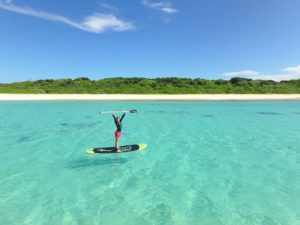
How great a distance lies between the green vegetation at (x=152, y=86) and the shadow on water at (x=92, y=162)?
63.8 metres

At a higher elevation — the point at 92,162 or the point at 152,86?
the point at 152,86

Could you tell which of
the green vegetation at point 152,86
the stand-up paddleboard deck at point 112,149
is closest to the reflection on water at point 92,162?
the stand-up paddleboard deck at point 112,149

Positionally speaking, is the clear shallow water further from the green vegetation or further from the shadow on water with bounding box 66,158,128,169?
the green vegetation

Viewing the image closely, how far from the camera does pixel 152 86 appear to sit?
282 ft

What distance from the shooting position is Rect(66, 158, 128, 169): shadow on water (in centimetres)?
1485

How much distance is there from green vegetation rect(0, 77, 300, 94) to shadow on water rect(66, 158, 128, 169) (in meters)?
63.8

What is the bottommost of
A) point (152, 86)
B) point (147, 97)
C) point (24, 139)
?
point (147, 97)

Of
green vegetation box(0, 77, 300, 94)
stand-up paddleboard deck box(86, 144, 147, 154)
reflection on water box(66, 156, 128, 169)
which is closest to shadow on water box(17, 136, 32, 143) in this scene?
stand-up paddleboard deck box(86, 144, 147, 154)

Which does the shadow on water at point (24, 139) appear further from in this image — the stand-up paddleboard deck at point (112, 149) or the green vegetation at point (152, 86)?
the green vegetation at point (152, 86)

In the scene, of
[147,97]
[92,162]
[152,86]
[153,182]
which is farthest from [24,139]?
[152,86]

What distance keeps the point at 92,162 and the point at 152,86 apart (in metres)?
71.3

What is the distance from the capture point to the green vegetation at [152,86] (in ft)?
265

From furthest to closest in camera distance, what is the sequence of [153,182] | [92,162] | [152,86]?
[152,86] < [92,162] < [153,182]

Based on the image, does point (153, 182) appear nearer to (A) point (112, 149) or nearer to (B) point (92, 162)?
(B) point (92, 162)
